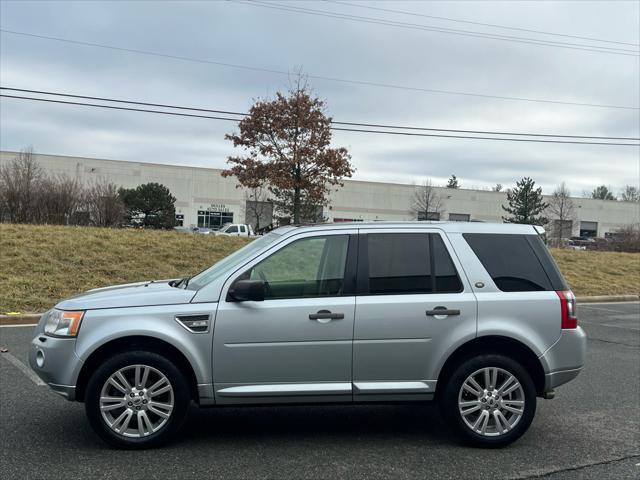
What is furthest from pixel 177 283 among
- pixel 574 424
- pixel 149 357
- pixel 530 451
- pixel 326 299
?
pixel 574 424

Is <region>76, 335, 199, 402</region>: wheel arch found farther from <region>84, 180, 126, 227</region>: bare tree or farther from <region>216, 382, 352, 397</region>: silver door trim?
<region>84, 180, 126, 227</region>: bare tree

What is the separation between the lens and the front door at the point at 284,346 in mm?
4414

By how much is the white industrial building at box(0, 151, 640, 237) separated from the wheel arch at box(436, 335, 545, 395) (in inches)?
2128

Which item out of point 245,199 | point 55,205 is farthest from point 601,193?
point 55,205

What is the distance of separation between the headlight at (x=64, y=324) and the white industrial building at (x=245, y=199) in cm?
5443

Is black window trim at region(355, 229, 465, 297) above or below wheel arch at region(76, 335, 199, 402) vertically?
above

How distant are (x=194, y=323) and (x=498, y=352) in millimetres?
2487

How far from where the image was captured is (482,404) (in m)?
4.63

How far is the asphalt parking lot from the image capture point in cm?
409

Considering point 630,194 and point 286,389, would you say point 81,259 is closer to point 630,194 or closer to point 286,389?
point 286,389

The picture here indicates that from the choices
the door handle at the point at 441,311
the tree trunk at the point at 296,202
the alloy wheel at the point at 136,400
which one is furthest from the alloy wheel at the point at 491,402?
the tree trunk at the point at 296,202

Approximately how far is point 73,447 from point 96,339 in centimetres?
91

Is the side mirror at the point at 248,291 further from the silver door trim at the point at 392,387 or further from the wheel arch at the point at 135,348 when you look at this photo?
the silver door trim at the point at 392,387

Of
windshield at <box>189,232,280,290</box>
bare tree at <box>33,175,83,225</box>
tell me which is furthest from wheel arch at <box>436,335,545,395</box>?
bare tree at <box>33,175,83,225</box>
